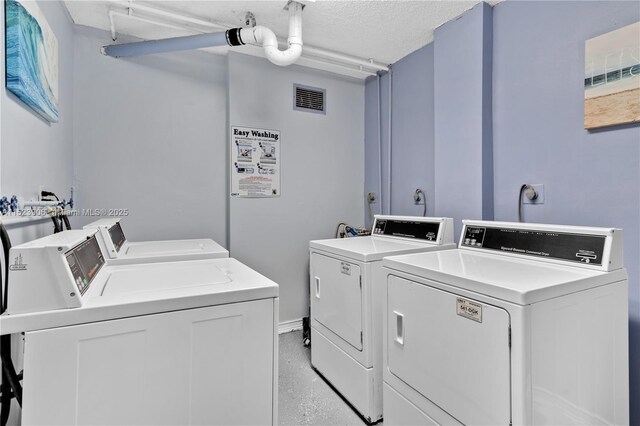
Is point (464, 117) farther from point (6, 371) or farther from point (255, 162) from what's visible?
point (6, 371)

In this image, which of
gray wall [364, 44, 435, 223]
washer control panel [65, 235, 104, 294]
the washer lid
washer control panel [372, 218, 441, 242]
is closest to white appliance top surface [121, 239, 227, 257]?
the washer lid

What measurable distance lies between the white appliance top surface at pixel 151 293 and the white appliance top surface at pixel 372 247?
72 centimetres

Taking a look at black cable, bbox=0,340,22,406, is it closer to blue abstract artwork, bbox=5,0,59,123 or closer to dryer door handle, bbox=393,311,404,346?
blue abstract artwork, bbox=5,0,59,123

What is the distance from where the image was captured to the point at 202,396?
106 centimetres

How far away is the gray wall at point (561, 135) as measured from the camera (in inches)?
61.7

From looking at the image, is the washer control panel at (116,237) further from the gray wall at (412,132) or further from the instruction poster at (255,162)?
the gray wall at (412,132)

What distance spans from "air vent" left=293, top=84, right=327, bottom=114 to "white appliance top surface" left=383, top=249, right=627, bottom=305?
1999mm

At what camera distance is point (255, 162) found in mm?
2891

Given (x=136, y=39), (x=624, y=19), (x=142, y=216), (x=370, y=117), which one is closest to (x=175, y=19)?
(x=136, y=39)

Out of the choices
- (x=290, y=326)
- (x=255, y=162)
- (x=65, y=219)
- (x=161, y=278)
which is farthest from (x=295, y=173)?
(x=161, y=278)

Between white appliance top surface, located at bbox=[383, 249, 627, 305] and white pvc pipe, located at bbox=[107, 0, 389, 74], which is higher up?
white pvc pipe, located at bbox=[107, 0, 389, 74]

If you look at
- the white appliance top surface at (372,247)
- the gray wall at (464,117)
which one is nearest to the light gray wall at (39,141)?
the white appliance top surface at (372,247)

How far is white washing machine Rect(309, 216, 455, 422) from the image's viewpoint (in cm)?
187

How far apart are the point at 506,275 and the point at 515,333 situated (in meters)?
0.28
